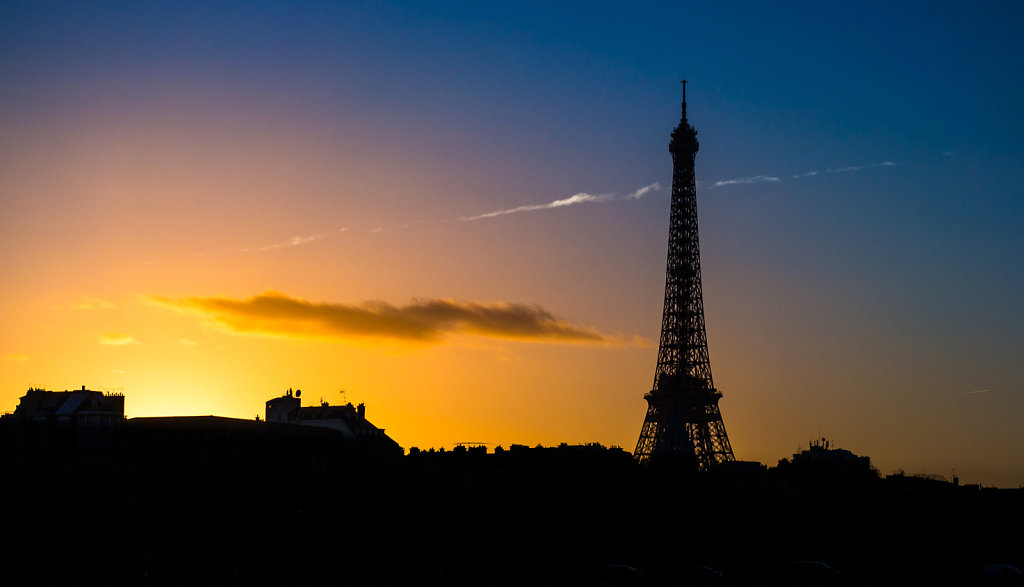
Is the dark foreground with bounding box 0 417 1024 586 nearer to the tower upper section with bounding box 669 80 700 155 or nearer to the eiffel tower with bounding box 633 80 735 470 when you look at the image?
the eiffel tower with bounding box 633 80 735 470

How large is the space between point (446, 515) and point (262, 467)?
20.3m

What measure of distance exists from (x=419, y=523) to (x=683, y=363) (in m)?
84.4

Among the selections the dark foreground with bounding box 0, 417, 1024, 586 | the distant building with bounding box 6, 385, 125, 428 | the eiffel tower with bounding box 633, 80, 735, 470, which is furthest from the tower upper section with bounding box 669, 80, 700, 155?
the distant building with bounding box 6, 385, 125, 428

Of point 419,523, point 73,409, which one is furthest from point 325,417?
point 419,523

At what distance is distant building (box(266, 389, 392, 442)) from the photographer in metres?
154

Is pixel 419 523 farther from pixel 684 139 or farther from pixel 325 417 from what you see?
pixel 684 139

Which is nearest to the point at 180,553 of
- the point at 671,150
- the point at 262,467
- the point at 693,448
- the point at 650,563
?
the point at 262,467

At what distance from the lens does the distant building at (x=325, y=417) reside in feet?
506

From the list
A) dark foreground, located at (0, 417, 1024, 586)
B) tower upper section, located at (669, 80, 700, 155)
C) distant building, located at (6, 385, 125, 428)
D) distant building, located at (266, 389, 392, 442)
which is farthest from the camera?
tower upper section, located at (669, 80, 700, 155)

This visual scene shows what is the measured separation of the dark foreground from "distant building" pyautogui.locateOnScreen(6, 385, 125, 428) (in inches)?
86.2

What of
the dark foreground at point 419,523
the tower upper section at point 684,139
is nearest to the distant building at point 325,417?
the dark foreground at point 419,523

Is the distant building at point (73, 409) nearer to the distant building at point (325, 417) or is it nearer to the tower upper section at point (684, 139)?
the distant building at point (325, 417)

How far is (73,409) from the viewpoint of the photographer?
120 m

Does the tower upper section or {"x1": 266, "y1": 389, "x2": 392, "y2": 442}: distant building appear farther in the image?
the tower upper section
